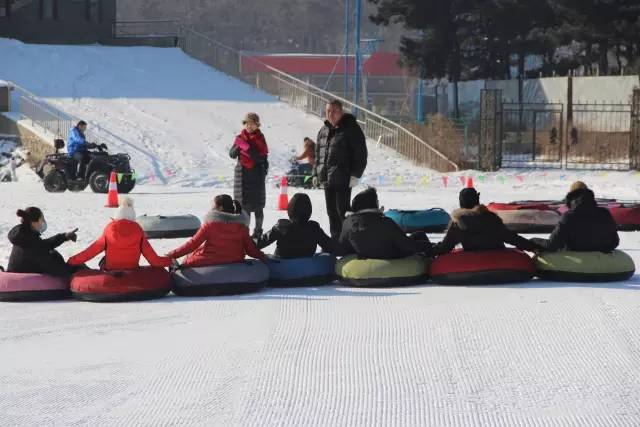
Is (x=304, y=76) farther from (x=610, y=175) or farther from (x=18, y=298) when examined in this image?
(x=18, y=298)

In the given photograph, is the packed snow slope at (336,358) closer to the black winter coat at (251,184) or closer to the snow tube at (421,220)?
the black winter coat at (251,184)

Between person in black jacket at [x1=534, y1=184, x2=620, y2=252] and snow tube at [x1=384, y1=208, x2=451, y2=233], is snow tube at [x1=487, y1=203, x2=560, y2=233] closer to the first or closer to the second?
snow tube at [x1=384, y1=208, x2=451, y2=233]

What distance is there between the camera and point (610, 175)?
33031 millimetres

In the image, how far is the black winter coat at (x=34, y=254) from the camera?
12.0m

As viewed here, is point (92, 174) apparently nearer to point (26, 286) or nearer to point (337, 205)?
point (337, 205)

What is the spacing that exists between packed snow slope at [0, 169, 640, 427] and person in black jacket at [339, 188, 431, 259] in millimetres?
427

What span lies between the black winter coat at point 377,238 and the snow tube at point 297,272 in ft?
1.32

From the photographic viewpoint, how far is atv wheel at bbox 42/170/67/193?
88.3ft

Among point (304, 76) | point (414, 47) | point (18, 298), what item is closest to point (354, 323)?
point (18, 298)

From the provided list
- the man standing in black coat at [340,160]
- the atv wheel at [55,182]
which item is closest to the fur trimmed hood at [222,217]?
the man standing in black coat at [340,160]

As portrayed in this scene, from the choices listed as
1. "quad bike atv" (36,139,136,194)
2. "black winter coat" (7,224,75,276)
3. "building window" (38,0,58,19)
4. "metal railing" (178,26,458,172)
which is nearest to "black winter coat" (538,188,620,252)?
"black winter coat" (7,224,75,276)

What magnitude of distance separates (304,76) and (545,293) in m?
75.8

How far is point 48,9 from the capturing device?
5397 centimetres

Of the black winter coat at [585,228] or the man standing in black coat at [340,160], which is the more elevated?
the man standing in black coat at [340,160]
